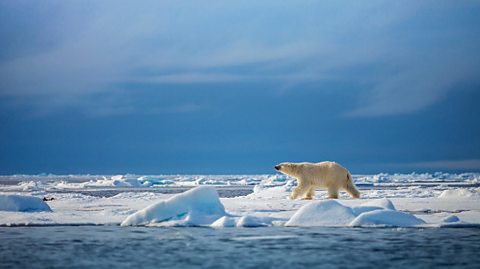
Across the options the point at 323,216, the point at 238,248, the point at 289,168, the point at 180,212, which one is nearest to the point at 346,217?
the point at 323,216

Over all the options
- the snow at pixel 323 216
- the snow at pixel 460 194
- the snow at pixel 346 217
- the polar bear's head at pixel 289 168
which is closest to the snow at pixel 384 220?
the snow at pixel 346 217

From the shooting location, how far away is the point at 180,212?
1239cm

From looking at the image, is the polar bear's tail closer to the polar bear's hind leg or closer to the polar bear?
the polar bear

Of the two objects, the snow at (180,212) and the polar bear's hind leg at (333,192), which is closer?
the snow at (180,212)

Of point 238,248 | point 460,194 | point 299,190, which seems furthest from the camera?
point 460,194

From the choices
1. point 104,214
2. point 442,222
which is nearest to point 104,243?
point 104,214

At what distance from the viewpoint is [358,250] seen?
8.61m

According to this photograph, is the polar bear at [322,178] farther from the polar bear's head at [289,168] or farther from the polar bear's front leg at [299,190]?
the polar bear's head at [289,168]

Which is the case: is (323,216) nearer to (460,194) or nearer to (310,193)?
(310,193)

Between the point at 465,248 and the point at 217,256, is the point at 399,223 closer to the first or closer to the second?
the point at 465,248

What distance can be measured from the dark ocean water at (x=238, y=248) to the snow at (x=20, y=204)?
3.64 m

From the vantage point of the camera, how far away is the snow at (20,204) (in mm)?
15023

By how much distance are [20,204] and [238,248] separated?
315 inches

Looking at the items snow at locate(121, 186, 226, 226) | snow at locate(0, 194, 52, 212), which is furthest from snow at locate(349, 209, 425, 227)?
snow at locate(0, 194, 52, 212)
